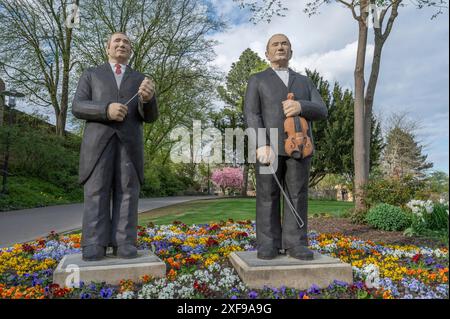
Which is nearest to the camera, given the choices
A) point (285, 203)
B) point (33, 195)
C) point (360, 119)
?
point (285, 203)

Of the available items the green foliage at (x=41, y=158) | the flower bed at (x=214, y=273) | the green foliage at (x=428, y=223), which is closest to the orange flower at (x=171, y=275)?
the flower bed at (x=214, y=273)

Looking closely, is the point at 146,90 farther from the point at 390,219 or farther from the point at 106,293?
the point at 390,219

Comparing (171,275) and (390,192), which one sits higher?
(390,192)

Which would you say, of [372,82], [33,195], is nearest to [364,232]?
[372,82]

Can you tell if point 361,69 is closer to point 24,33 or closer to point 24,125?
point 24,125

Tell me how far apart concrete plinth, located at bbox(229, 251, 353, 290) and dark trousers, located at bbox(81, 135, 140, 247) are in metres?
1.25

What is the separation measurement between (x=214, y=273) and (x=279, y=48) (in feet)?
7.84

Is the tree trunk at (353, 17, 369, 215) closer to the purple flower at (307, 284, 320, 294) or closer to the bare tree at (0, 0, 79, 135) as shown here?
the purple flower at (307, 284, 320, 294)

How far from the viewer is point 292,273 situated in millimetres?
3488

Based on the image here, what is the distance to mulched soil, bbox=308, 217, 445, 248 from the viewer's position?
6648 millimetres

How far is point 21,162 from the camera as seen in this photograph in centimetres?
1633

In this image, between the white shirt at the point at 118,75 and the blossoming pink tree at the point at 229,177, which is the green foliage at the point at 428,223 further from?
the blossoming pink tree at the point at 229,177
